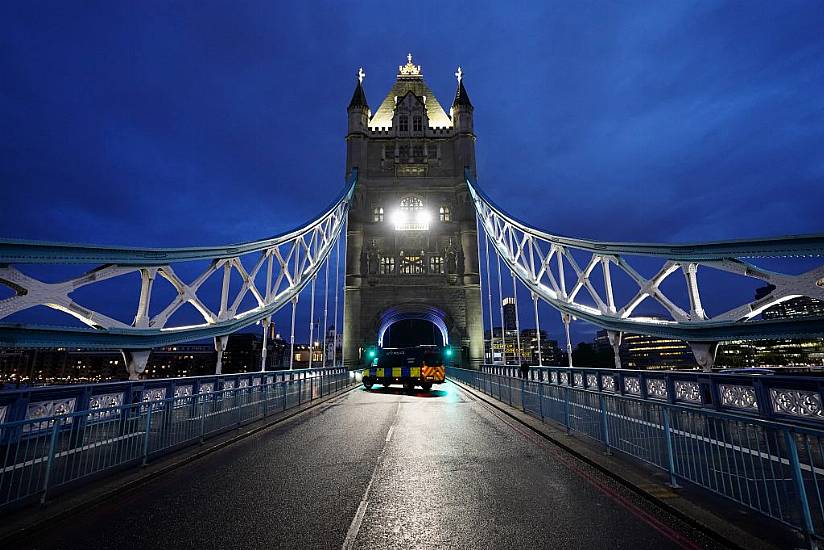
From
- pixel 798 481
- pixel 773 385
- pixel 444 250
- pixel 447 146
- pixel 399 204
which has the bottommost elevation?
pixel 798 481

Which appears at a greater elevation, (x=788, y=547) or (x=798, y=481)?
(x=798, y=481)

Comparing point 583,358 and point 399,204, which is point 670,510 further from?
point 583,358

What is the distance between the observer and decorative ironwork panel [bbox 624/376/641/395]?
460 inches

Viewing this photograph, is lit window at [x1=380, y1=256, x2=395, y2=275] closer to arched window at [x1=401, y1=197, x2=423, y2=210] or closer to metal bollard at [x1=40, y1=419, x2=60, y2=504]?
arched window at [x1=401, y1=197, x2=423, y2=210]

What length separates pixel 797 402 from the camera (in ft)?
22.3

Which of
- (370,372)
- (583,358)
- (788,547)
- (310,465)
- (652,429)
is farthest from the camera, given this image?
(583,358)

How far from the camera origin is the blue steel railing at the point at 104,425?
5.34m

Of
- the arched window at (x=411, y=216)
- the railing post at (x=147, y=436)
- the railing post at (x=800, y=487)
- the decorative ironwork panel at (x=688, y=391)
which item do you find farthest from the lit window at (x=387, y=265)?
the railing post at (x=800, y=487)

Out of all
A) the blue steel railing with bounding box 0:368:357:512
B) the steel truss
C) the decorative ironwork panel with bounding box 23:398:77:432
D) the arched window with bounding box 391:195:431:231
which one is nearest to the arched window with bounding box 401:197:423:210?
the arched window with bounding box 391:195:431:231

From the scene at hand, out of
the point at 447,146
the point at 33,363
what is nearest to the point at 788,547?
the point at 447,146

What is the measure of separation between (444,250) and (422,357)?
22605 mm

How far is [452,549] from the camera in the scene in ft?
13.0

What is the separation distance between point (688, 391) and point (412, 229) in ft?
117

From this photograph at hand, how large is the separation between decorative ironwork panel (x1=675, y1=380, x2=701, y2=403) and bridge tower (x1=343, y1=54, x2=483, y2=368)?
30.7 metres
